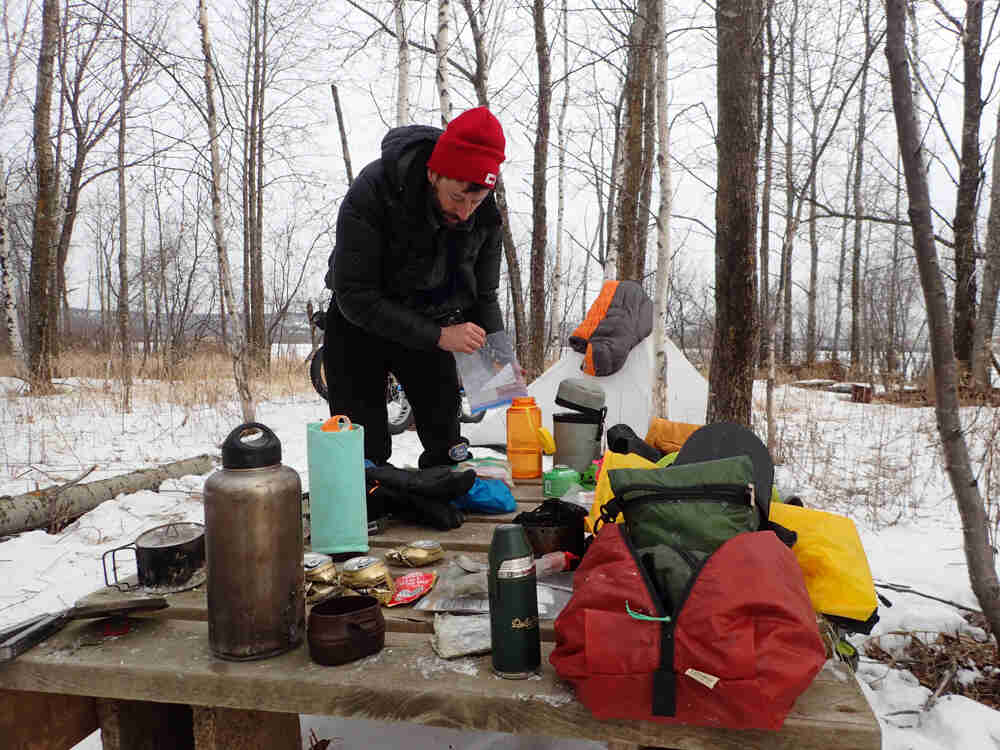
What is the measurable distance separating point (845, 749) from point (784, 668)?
0.20m

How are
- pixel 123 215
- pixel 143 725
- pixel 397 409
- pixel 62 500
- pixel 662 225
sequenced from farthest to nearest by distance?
pixel 123 215 → pixel 397 409 → pixel 662 225 → pixel 62 500 → pixel 143 725

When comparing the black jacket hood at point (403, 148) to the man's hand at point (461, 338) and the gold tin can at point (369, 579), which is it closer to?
the man's hand at point (461, 338)

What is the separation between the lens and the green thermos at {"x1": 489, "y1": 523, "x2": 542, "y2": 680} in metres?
1.15

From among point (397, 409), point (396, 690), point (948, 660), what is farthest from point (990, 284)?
point (396, 690)

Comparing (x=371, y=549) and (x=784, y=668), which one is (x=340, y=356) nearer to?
(x=371, y=549)

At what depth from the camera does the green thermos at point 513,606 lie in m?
1.15

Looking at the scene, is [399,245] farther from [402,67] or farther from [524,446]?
[402,67]

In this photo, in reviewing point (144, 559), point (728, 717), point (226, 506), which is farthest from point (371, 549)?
point (728, 717)

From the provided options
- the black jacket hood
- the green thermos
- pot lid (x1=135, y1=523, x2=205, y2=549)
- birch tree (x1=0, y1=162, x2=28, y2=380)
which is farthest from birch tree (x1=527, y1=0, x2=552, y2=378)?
the green thermos

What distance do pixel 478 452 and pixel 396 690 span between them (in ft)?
12.6

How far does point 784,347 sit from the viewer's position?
59.0ft

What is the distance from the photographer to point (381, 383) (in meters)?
2.70

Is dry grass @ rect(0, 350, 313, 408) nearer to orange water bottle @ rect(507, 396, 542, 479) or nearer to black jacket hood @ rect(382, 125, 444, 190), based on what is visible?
orange water bottle @ rect(507, 396, 542, 479)

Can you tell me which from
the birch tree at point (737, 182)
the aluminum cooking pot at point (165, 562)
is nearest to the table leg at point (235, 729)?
the aluminum cooking pot at point (165, 562)
